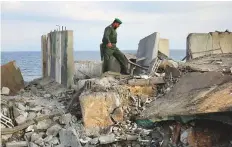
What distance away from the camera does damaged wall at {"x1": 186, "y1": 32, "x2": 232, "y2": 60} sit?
12227mm

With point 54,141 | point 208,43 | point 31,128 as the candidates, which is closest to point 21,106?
point 31,128

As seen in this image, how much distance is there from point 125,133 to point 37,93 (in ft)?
14.9

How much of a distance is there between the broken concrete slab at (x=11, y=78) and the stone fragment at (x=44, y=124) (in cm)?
342

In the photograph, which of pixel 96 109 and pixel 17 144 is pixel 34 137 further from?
pixel 96 109

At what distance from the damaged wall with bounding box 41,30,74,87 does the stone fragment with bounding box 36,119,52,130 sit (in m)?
2.58

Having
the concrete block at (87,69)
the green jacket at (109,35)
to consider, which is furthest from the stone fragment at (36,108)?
the concrete block at (87,69)

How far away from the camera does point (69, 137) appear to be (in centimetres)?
834

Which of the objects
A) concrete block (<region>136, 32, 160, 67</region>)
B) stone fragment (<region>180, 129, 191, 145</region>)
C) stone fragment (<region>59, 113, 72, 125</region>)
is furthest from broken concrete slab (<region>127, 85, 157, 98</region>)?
stone fragment (<region>180, 129, 191, 145</region>)

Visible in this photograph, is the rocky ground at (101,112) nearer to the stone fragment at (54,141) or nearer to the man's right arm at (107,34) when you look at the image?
the stone fragment at (54,141)

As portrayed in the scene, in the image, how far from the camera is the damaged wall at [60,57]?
11.6 metres

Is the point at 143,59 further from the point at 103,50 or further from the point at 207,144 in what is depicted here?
the point at 207,144

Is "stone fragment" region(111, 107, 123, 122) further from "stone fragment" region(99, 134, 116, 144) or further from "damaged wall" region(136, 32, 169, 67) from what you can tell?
"damaged wall" region(136, 32, 169, 67)

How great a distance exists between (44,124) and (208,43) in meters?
5.79

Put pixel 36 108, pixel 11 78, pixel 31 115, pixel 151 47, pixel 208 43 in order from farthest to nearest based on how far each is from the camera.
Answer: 1. pixel 11 78
2. pixel 208 43
3. pixel 151 47
4. pixel 36 108
5. pixel 31 115
